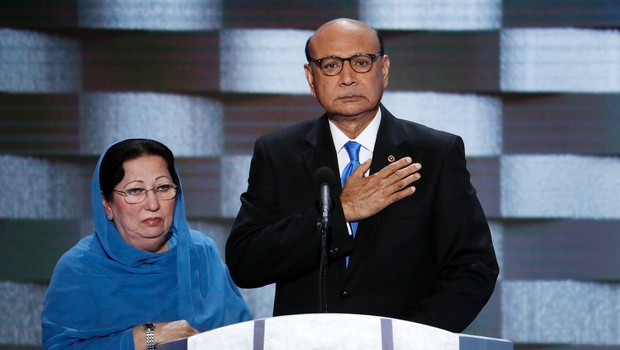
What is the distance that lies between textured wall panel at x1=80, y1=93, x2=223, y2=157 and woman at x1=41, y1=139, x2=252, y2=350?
4.41 feet

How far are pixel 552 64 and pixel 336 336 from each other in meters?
2.71

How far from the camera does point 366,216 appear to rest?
2.34 metres

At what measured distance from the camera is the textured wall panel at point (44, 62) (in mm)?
4105

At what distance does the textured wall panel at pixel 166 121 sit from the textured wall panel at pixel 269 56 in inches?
6.2

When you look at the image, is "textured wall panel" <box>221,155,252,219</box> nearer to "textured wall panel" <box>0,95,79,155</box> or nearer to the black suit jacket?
"textured wall panel" <box>0,95,79,155</box>

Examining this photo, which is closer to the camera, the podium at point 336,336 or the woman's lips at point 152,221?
the podium at point 336,336

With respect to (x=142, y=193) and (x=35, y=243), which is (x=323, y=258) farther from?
(x=35, y=243)

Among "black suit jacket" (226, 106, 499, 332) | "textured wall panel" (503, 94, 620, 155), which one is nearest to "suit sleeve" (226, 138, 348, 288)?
"black suit jacket" (226, 106, 499, 332)

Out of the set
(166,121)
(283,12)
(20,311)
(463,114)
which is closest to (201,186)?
(166,121)

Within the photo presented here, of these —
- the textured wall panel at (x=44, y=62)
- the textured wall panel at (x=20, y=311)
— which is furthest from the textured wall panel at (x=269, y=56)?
the textured wall panel at (x=20, y=311)

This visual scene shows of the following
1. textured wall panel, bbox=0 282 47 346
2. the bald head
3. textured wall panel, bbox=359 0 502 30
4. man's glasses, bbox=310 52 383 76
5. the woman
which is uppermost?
textured wall panel, bbox=359 0 502 30

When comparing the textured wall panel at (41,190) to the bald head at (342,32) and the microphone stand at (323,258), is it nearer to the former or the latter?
the bald head at (342,32)

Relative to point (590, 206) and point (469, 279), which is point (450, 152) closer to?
point (469, 279)

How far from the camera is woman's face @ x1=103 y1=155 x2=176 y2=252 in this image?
2592 millimetres
